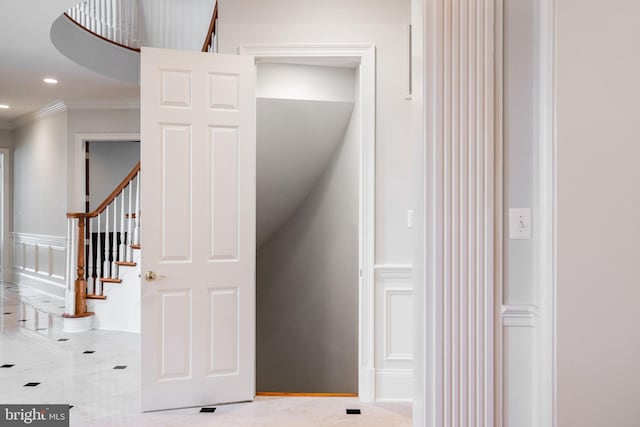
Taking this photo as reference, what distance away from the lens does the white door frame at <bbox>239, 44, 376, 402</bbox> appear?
3.11 meters

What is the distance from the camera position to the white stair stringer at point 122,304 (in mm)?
4902

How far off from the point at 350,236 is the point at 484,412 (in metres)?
2.49

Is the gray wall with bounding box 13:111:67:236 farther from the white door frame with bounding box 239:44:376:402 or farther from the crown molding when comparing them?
the white door frame with bounding box 239:44:376:402

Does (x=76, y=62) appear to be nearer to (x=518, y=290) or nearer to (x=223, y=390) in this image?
(x=223, y=390)

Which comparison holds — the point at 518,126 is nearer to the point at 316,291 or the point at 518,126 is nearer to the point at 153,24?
→ the point at 316,291

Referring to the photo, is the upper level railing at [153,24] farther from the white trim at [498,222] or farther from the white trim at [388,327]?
the white trim at [498,222]

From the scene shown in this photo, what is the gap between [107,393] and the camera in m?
3.21

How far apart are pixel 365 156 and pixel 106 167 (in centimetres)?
643

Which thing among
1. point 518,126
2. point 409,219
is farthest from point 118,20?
point 518,126

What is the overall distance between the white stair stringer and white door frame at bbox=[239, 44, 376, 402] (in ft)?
9.12

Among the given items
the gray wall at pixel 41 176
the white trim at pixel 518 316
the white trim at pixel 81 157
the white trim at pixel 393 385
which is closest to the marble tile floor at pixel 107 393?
the white trim at pixel 393 385

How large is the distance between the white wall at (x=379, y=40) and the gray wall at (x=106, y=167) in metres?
5.64

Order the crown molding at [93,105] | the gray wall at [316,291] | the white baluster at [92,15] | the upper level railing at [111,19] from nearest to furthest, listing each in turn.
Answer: the gray wall at [316,291] < the upper level railing at [111,19] < the white baluster at [92,15] < the crown molding at [93,105]

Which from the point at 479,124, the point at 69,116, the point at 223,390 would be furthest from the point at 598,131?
the point at 69,116
